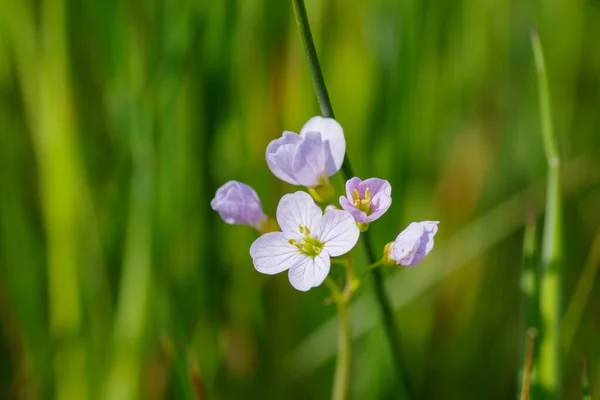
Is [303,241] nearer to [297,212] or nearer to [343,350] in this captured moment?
[297,212]

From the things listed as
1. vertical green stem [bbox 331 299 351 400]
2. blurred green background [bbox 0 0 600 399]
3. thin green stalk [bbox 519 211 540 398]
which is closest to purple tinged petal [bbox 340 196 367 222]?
vertical green stem [bbox 331 299 351 400]

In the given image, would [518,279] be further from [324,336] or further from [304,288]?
[304,288]

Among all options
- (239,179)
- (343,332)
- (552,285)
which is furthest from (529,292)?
(239,179)

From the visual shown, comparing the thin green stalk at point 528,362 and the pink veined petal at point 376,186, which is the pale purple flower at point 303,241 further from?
the thin green stalk at point 528,362

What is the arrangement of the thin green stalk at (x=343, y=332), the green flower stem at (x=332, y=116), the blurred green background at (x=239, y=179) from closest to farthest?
1. the green flower stem at (x=332, y=116)
2. the thin green stalk at (x=343, y=332)
3. the blurred green background at (x=239, y=179)

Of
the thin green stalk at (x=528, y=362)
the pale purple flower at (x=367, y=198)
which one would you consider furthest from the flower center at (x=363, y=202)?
the thin green stalk at (x=528, y=362)
